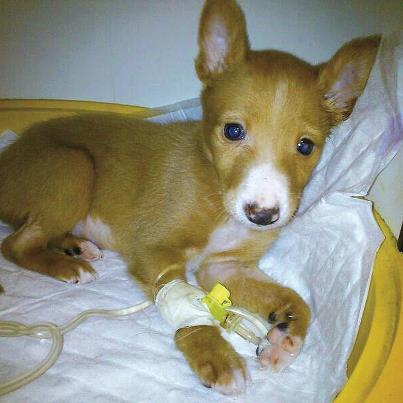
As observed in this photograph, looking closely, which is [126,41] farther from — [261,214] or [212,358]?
[212,358]

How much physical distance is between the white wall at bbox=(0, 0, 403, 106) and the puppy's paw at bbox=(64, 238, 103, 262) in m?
1.34

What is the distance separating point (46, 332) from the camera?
225 centimetres

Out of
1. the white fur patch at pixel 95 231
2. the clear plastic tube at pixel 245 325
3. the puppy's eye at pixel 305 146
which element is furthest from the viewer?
the white fur patch at pixel 95 231

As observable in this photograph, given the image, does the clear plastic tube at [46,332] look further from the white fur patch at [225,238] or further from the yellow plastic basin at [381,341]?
the yellow plastic basin at [381,341]

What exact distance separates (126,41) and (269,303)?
2.16 meters

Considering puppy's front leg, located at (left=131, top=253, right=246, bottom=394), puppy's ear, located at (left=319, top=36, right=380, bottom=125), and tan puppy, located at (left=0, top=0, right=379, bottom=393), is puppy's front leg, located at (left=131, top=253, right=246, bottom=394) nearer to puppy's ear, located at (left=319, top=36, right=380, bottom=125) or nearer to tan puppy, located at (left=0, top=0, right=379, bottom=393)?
tan puppy, located at (left=0, top=0, right=379, bottom=393)

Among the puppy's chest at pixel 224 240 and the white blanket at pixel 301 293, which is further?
Result: the puppy's chest at pixel 224 240

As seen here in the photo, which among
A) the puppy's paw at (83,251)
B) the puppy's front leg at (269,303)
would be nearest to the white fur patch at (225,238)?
the puppy's front leg at (269,303)

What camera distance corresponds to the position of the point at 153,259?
2414mm

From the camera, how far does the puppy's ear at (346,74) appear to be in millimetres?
2135

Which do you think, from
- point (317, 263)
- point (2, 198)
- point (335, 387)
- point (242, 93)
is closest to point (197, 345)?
point (335, 387)

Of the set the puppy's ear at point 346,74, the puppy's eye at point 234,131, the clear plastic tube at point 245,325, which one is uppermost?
the puppy's ear at point 346,74

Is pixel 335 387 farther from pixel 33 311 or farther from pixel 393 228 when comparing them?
pixel 33 311

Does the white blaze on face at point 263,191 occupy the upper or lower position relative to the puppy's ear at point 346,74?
lower
